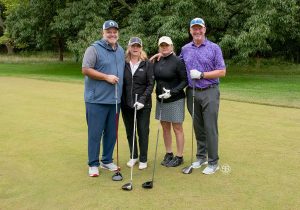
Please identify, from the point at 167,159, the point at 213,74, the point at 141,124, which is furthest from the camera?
the point at 167,159

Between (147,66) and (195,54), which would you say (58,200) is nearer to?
(147,66)

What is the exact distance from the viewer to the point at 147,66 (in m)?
5.37

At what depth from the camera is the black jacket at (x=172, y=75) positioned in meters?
5.40

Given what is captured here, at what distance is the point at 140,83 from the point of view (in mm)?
5387

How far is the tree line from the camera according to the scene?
17.1 meters

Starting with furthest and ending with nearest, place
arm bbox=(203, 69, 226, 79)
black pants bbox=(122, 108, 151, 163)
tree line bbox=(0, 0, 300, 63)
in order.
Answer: tree line bbox=(0, 0, 300, 63) → black pants bbox=(122, 108, 151, 163) → arm bbox=(203, 69, 226, 79)

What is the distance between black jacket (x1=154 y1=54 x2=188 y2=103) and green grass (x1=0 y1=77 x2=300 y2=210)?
3.21ft

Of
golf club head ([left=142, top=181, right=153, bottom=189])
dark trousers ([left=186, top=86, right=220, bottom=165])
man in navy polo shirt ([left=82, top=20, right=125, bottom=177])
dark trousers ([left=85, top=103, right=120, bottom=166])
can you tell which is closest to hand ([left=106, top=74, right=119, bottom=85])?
man in navy polo shirt ([left=82, top=20, right=125, bottom=177])

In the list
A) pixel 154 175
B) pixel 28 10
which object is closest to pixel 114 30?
pixel 154 175

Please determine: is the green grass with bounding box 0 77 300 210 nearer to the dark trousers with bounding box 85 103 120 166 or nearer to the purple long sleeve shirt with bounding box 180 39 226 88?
the dark trousers with bounding box 85 103 120 166

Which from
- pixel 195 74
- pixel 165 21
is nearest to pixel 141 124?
pixel 195 74

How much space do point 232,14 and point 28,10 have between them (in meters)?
11.2

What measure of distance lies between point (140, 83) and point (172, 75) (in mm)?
411

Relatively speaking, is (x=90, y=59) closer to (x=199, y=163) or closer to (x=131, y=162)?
(x=131, y=162)
